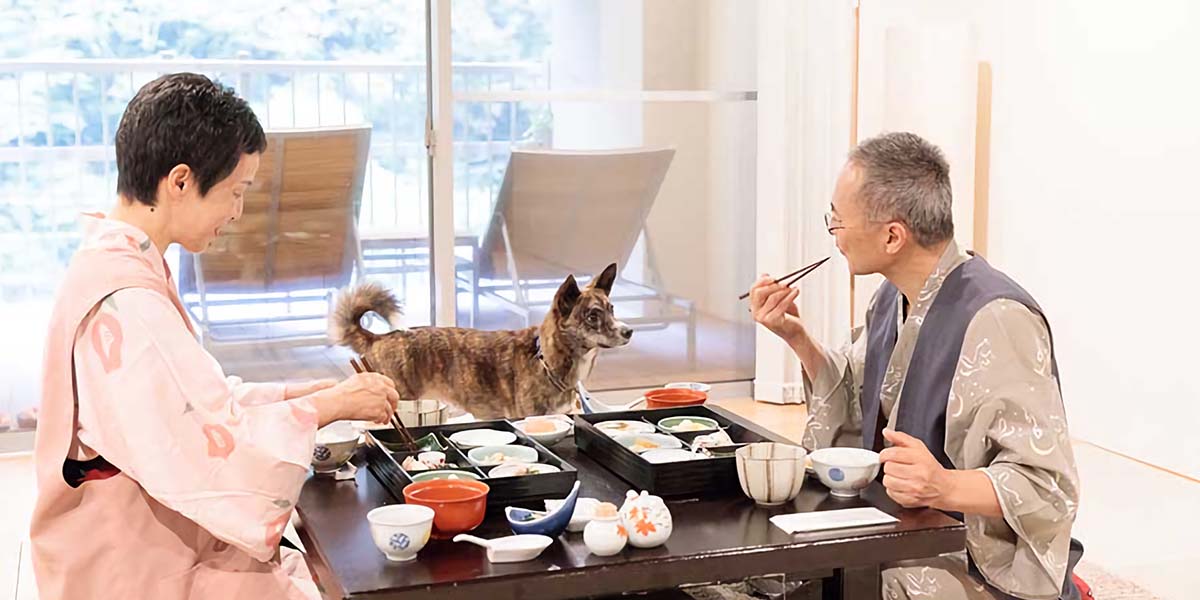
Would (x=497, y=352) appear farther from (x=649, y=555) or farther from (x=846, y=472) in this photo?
(x=649, y=555)

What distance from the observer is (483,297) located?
5.02 meters

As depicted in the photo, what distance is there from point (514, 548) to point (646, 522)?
0.57ft

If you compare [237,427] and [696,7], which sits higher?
[696,7]

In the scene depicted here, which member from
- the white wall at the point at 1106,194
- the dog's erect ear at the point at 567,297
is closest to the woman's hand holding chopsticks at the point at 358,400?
the dog's erect ear at the point at 567,297

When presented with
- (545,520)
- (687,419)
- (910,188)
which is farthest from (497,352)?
(545,520)

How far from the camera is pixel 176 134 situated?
69.3 inches

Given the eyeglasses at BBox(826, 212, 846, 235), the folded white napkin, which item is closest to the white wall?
the eyeglasses at BBox(826, 212, 846, 235)

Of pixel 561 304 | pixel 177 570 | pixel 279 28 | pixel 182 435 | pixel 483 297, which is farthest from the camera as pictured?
pixel 483 297

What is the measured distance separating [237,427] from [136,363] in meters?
0.14

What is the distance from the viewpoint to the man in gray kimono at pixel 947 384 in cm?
200

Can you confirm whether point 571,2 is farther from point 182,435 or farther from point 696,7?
point 182,435

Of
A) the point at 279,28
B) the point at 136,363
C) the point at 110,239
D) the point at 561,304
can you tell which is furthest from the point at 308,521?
the point at 279,28

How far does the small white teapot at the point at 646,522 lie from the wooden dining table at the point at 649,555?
15 mm

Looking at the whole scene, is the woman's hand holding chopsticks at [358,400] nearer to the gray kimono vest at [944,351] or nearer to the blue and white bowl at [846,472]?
the blue and white bowl at [846,472]
